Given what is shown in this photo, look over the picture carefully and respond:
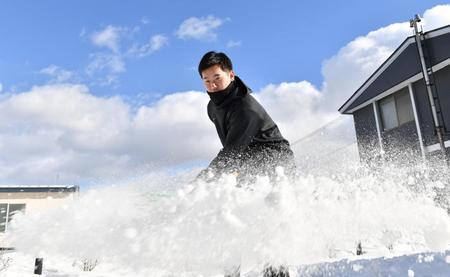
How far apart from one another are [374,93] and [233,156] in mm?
11710

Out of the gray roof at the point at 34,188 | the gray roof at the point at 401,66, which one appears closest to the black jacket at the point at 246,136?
the gray roof at the point at 401,66

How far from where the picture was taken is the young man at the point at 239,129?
8.53 feet

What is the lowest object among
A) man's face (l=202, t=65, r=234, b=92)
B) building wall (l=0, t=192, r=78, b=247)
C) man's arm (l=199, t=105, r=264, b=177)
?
man's arm (l=199, t=105, r=264, b=177)

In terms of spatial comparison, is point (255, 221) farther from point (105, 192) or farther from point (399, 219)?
point (399, 219)

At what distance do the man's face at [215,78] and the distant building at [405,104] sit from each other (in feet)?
31.9

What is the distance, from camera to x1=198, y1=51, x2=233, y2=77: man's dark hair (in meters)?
2.78

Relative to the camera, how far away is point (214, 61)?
2.77 meters

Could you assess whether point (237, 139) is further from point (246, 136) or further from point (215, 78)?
point (215, 78)

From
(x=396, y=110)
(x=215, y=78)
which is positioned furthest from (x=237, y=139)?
(x=396, y=110)

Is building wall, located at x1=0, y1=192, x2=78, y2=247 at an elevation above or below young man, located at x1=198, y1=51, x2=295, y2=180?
above

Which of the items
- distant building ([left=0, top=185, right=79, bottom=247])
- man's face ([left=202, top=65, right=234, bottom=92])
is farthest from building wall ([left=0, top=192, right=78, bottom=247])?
man's face ([left=202, top=65, right=234, bottom=92])

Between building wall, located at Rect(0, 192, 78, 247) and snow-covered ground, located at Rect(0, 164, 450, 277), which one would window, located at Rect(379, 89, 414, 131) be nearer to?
snow-covered ground, located at Rect(0, 164, 450, 277)

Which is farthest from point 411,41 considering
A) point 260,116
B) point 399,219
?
point 260,116

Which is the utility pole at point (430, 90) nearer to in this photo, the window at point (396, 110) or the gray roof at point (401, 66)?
the gray roof at point (401, 66)
